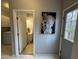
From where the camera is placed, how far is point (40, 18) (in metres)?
5.01

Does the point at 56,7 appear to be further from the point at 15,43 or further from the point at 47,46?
the point at 15,43

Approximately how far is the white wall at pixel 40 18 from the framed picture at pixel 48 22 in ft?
0.44

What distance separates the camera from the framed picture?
4.98m

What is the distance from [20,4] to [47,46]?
2.15 m

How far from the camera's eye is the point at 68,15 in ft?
13.0

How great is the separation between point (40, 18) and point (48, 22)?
38 cm

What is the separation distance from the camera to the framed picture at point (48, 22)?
4.98 m

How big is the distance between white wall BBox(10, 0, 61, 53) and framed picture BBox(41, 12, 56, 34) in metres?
0.13

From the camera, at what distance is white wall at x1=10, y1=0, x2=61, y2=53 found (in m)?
4.94

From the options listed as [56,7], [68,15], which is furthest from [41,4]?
[68,15]

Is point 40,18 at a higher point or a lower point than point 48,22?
higher

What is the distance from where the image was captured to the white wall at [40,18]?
16.2 feet

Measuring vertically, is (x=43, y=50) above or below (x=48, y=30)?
below

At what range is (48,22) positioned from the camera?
4984 mm
